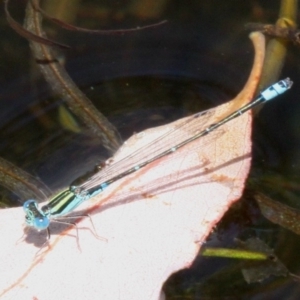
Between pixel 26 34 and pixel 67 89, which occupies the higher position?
pixel 26 34

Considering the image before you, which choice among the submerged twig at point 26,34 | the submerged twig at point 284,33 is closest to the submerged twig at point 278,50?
the submerged twig at point 284,33

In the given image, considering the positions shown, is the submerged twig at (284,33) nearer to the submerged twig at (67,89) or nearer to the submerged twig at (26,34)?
the submerged twig at (67,89)

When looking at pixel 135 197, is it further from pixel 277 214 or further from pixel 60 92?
pixel 60 92

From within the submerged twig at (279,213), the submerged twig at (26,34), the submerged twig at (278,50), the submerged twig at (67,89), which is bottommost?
the submerged twig at (279,213)

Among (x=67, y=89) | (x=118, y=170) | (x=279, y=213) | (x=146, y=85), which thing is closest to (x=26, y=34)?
(x=67, y=89)

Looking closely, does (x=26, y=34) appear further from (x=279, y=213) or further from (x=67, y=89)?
(x=279, y=213)

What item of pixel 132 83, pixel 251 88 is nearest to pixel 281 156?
pixel 251 88

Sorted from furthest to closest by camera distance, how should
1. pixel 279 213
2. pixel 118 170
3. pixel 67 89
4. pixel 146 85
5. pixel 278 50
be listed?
pixel 146 85 < pixel 67 89 < pixel 278 50 < pixel 279 213 < pixel 118 170
